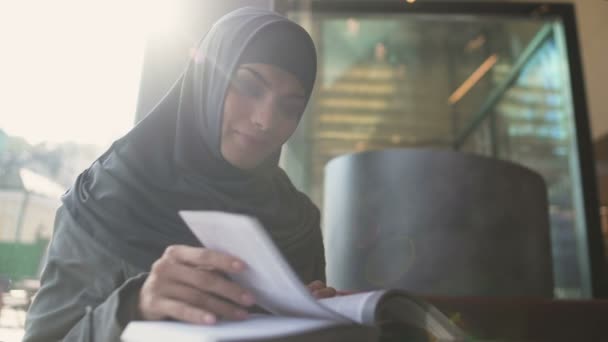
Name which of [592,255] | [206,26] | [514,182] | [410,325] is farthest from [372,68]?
[410,325]

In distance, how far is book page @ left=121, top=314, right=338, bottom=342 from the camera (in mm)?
253

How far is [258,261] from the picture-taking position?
28 cm

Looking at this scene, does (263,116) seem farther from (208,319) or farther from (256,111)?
(208,319)

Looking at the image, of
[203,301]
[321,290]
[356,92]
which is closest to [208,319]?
[203,301]

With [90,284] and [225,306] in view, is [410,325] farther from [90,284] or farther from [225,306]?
[90,284]

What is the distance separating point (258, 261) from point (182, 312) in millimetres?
70

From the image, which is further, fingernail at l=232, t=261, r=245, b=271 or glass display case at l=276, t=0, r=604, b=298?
glass display case at l=276, t=0, r=604, b=298

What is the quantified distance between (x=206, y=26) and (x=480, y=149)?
282cm

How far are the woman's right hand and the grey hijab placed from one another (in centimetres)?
9

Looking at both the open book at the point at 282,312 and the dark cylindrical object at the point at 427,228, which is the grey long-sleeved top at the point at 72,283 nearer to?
the open book at the point at 282,312

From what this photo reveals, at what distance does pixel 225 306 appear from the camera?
31 centimetres

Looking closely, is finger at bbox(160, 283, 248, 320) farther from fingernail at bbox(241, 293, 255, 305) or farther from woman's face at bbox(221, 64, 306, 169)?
woman's face at bbox(221, 64, 306, 169)

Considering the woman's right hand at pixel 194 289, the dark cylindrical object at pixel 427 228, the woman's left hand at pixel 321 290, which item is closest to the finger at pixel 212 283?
the woman's right hand at pixel 194 289

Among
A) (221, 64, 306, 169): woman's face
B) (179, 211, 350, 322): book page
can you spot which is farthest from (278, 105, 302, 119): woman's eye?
(179, 211, 350, 322): book page
